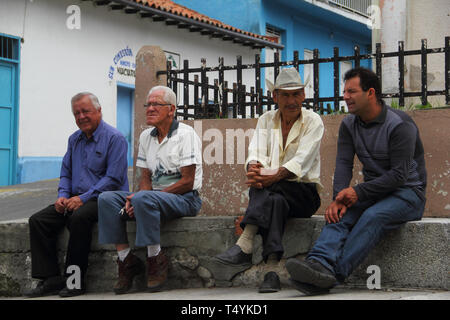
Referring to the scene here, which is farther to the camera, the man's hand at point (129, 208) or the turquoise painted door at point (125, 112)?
the turquoise painted door at point (125, 112)

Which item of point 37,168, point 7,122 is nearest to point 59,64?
point 7,122

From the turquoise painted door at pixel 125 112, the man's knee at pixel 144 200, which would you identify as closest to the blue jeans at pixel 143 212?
the man's knee at pixel 144 200

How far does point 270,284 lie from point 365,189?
2.98ft

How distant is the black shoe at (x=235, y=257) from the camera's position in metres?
4.12

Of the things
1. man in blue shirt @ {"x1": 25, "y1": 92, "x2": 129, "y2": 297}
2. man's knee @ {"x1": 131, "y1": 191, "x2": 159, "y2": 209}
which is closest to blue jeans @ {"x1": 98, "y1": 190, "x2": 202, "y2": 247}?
man's knee @ {"x1": 131, "y1": 191, "x2": 159, "y2": 209}

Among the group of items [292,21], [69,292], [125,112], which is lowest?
[69,292]

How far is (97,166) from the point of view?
16.7ft

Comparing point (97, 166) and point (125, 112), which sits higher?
point (125, 112)

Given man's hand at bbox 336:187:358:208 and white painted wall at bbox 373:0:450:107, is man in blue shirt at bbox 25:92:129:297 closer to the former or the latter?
man's hand at bbox 336:187:358:208

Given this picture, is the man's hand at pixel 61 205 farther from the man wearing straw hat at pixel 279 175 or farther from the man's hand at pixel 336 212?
the man's hand at pixel 336 212

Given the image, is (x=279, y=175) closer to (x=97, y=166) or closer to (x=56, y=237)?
(x=97, y=166)

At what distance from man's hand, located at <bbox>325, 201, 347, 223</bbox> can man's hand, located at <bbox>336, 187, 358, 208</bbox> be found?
0.03m

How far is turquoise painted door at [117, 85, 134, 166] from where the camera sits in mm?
13883

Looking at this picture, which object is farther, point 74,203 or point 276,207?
point 74,203
